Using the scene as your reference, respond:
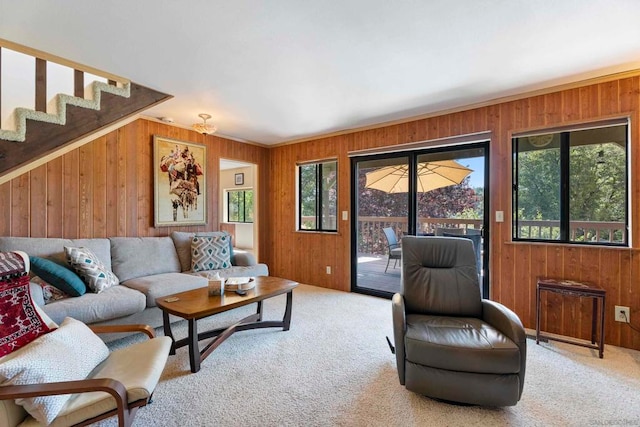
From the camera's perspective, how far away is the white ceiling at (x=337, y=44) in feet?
5.70

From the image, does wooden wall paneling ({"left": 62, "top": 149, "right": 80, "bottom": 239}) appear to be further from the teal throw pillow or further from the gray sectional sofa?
the teal throw pillow

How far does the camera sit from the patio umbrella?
353cm

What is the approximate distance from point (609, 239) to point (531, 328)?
1.10m

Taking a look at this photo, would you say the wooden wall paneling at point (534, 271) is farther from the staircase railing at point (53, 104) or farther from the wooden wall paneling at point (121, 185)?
the wooden wall paneling at point (121, 185)

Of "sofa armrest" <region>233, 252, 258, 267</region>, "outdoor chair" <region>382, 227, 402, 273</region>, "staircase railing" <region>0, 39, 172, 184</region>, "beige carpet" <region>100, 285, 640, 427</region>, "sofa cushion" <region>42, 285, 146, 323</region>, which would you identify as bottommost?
"beige carpet" <region>100, 285, 640, 427</region>

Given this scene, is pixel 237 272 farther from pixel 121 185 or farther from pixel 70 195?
pixel 70 195

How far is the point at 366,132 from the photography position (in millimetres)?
4160

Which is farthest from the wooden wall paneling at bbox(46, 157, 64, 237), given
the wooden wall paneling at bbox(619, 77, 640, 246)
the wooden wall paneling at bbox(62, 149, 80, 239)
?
the wooden wall paneling at bbox(619, 77, 640, 246)

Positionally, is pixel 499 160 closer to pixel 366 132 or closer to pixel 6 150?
pixel 366 132

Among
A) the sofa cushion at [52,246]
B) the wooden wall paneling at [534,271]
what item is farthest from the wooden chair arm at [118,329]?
the wooden wall paneling at [534,271]

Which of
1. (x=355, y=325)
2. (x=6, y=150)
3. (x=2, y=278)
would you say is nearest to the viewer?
(x=2, y=278)

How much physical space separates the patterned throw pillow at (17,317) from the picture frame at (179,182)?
2243 millimetres

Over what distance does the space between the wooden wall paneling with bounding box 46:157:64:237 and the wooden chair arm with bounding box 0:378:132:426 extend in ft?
8.06

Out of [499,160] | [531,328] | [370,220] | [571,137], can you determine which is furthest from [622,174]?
[370,220]
